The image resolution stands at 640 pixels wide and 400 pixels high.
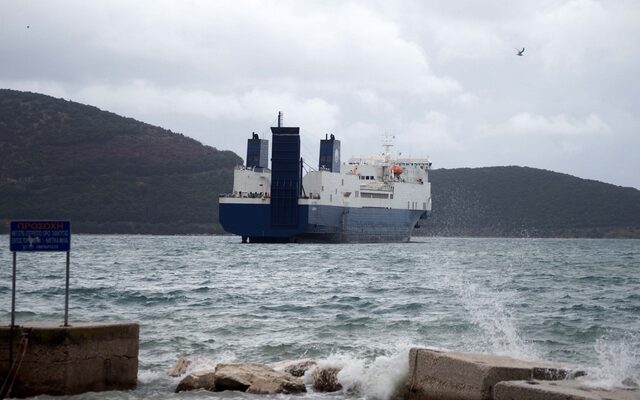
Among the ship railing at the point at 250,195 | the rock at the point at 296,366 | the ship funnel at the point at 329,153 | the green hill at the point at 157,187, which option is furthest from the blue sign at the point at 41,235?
the green hill at the point at 157,187

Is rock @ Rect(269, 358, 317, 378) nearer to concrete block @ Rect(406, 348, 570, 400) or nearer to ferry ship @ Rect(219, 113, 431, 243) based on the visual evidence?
concrete block @ Rect(406, 348, 570, 400)

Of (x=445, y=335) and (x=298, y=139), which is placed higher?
(x=298, y=139)

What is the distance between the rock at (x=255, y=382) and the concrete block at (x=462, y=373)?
4.74ft

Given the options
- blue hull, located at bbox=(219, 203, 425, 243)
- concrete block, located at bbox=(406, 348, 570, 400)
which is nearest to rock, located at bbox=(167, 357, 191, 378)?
concrete block, located at bbox=(406, 348, 570, 400)

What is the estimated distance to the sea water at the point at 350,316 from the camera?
38.1 feet

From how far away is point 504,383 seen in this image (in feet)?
24.9

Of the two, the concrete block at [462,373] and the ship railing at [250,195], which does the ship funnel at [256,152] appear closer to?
the ship railing at [250,195]

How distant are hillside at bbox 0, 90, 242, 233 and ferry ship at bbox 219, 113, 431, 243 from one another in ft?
101

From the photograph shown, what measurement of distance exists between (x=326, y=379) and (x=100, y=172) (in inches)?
4050

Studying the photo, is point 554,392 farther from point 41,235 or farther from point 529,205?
point 529,205

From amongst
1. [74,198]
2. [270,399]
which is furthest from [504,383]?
[74,198]

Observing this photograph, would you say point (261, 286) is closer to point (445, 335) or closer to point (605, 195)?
point (445, 335)

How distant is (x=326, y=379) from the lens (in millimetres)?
10586

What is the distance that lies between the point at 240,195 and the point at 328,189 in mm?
6042
